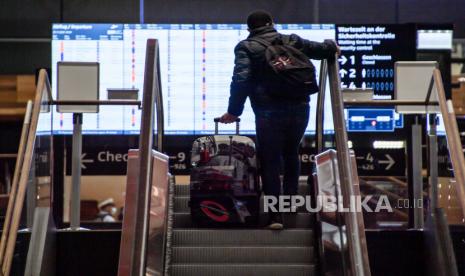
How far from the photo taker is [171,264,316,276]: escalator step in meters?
6.48

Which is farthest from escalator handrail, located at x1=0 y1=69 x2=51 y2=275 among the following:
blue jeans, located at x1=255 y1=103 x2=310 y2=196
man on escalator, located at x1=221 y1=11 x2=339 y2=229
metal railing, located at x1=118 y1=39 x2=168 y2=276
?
blue jeans, located at x1=255 y1=103 x2=310 y2=196

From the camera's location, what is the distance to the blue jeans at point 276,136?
668cm

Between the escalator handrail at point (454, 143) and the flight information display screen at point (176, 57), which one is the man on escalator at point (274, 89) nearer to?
the escalator handrail at point (454, 143)

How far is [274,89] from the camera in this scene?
21.7 feet

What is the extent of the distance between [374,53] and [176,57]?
2250 millimetres

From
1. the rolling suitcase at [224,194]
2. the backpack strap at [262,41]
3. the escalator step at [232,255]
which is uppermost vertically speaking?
the backpack strap at [262,41]

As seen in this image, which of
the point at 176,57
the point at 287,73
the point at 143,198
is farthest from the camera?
the point at 176,57

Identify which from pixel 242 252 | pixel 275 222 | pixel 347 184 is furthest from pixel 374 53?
pixel 347 184

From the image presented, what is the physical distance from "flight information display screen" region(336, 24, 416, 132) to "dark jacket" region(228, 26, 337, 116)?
371 centimetres

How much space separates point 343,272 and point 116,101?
2.84 metres

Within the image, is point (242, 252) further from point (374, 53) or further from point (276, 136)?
point (374, 53)

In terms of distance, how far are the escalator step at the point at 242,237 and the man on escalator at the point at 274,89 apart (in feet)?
0.28

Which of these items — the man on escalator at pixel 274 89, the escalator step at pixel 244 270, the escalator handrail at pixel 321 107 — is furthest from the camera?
the escalator handrail at pixel 321 107

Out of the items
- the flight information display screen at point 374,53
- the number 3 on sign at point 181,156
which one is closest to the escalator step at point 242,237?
the number 3 on sign at point 181,156
